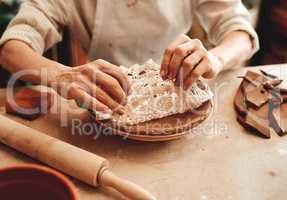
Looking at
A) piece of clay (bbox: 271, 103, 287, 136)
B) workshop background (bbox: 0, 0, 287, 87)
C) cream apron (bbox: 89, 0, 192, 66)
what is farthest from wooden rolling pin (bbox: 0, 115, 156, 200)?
workshop background (bbox: 0, 0, 287, 87)

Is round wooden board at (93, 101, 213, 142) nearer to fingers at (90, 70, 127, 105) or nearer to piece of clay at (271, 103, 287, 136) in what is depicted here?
fingers at (90, 70, 127, 105)

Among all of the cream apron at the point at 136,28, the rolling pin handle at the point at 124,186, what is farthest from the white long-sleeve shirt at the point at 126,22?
the rolling pin handle at the point at 124,186

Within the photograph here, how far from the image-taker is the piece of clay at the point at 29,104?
0.73 meters

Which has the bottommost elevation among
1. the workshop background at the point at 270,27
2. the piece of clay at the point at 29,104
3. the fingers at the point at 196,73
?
the workshop background at the point at 270,27

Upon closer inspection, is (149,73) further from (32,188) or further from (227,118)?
(32,188)

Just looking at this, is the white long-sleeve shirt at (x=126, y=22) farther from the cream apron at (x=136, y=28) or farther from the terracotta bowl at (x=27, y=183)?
the terracotta bowl at (x=27, y=183)

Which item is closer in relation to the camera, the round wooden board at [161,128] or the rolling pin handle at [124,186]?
the rolling pin handle at [124,186]

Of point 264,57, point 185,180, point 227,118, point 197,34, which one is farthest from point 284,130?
point 264,57

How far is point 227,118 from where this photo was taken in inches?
30.1

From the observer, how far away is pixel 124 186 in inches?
21.4

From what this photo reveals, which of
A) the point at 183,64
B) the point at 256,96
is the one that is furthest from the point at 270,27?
the point at 183,64

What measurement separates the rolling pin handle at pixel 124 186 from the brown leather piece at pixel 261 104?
31cm

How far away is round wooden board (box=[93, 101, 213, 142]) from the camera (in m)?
0.64

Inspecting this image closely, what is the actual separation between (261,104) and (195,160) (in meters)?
0.22
